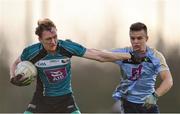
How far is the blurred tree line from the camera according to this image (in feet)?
129

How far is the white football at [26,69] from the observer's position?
11336mm

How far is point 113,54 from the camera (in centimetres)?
1131

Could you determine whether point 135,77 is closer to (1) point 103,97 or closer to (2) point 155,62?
(2) point 155,62

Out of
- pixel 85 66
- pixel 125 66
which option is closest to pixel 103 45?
pixel 85 66

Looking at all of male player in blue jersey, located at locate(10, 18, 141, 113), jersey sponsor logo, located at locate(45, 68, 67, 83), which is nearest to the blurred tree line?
male player in blue jersey, located at locate(10, 18, 141, 113)

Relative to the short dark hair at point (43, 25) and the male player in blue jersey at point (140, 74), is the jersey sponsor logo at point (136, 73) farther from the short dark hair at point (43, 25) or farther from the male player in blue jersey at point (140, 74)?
the short dark hair at point (43, 25)

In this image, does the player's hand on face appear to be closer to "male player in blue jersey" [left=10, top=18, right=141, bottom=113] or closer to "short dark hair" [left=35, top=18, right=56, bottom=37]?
"male player in blue jersey" [left=10, top=18, right=141, bottom=113]

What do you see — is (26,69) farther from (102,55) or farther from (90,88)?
(90,88)

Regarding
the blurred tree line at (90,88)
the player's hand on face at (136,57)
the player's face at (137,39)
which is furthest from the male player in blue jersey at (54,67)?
the blurred tree line at (90,88)

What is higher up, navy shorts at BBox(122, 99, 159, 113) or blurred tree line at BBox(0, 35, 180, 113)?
navy shorts at BBox(122, 99, 159, 113)

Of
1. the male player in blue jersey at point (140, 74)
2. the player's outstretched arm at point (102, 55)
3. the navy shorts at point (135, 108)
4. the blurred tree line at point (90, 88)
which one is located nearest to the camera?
the player's outstretched arm at point (102, 55)

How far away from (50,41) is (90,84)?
32.2m

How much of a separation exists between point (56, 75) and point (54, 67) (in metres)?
0.13

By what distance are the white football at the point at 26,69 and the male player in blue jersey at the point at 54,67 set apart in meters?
0.07
